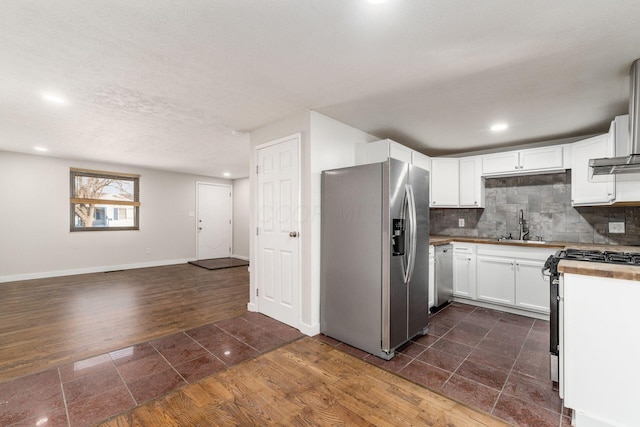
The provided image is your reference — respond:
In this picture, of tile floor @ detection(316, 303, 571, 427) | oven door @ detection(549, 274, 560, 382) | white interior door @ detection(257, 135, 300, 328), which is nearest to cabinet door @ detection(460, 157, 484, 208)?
tile floor @ detection(316, 303, 571, 427)

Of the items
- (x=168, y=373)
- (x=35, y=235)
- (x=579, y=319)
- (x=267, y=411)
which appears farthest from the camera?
(x=35, y=235)

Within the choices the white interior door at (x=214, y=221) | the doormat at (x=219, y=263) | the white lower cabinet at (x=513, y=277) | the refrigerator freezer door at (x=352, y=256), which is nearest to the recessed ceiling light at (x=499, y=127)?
the white lower cabinet at (x=513, y=277)

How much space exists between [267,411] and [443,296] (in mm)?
2815

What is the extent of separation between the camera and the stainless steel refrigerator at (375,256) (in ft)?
8.05

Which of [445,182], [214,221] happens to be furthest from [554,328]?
[214,221]

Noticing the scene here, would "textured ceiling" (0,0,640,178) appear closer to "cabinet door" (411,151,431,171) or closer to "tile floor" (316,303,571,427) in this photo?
"cabinet door" (411,151,431,171)

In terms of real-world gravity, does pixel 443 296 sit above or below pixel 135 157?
below

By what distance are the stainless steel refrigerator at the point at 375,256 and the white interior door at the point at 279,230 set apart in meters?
0.33

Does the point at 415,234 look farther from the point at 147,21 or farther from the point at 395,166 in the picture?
the point at 147,21

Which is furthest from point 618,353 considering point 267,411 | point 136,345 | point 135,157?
point 135,157

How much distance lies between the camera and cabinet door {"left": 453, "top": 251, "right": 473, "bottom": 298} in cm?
388

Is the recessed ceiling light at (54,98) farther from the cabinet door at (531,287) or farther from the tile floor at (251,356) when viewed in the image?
the cabinet door at (531,287)

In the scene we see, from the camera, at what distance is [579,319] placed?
167 cm

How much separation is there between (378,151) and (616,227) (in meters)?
3.01
